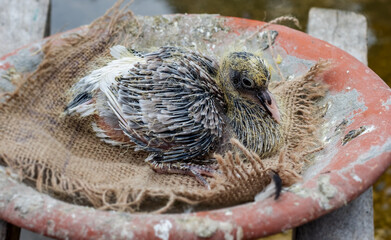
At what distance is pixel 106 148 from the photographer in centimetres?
99

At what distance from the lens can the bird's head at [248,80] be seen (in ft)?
2.93

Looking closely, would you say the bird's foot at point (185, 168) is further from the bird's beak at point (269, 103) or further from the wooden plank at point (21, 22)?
the wooden plank at point (21, 22)

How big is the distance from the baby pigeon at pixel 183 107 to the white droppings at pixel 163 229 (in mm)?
250

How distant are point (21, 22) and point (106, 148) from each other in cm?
60

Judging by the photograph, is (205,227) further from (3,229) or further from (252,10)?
(252,10)

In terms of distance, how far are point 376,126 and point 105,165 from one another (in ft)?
1.72

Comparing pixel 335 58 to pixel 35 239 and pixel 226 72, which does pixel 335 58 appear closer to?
pixel 226 72

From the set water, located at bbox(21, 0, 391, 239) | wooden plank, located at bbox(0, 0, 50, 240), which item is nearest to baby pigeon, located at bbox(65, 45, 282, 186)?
wooden plank, located at bbox(0, 0, 50, 240)

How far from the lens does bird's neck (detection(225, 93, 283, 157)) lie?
3.05 feet

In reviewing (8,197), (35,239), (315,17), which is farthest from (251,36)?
(35,239)

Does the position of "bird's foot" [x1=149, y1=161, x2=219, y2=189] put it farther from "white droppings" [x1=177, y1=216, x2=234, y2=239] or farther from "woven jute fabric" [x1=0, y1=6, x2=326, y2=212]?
"white droppings" [x1=177, y1=216, x2=234, y2=239]

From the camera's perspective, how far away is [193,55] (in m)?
0.95

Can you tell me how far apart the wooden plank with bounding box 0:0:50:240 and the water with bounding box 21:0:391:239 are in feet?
2.68

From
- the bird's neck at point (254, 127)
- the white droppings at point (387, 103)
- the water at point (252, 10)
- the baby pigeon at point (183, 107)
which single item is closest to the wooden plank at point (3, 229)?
the baby pigeon at point (183, 107)
